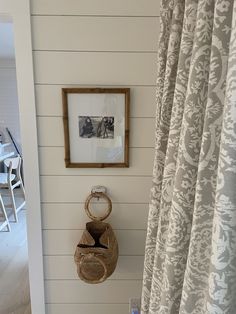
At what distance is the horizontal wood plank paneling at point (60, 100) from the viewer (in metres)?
1.23

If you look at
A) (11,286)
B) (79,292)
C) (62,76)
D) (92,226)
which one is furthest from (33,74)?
(11,286)

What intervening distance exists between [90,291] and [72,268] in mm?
164

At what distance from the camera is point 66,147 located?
1263mm

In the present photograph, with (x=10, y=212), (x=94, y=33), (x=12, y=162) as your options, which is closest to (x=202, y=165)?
(x=94, y=33)

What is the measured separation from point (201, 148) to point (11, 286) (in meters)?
2.14

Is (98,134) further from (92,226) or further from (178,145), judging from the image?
(178,145)

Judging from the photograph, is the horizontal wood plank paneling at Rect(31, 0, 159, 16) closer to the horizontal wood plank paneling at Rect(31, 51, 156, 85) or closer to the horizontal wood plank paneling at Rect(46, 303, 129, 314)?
the horizontal wood plank paneling at Rect(31, 51, 156, 85)

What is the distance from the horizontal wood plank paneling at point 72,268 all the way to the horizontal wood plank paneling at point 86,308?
0.54ft

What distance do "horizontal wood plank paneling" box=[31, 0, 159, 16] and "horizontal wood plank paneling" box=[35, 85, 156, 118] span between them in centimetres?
32

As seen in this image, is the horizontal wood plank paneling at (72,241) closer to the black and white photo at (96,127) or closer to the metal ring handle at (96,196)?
the metal ring handle at (96,196)

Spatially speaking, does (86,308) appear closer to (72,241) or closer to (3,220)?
(72,241)

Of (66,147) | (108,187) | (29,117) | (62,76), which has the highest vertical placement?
(62,76)

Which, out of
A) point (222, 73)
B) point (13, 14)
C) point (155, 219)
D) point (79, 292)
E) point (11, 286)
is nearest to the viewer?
point (222, 73)

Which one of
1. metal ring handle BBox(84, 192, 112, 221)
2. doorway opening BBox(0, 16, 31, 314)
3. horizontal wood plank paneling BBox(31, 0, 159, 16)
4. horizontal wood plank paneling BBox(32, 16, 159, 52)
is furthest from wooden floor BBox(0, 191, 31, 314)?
horizontal wood plank paneling BBox(31, 0, 159, 16)
